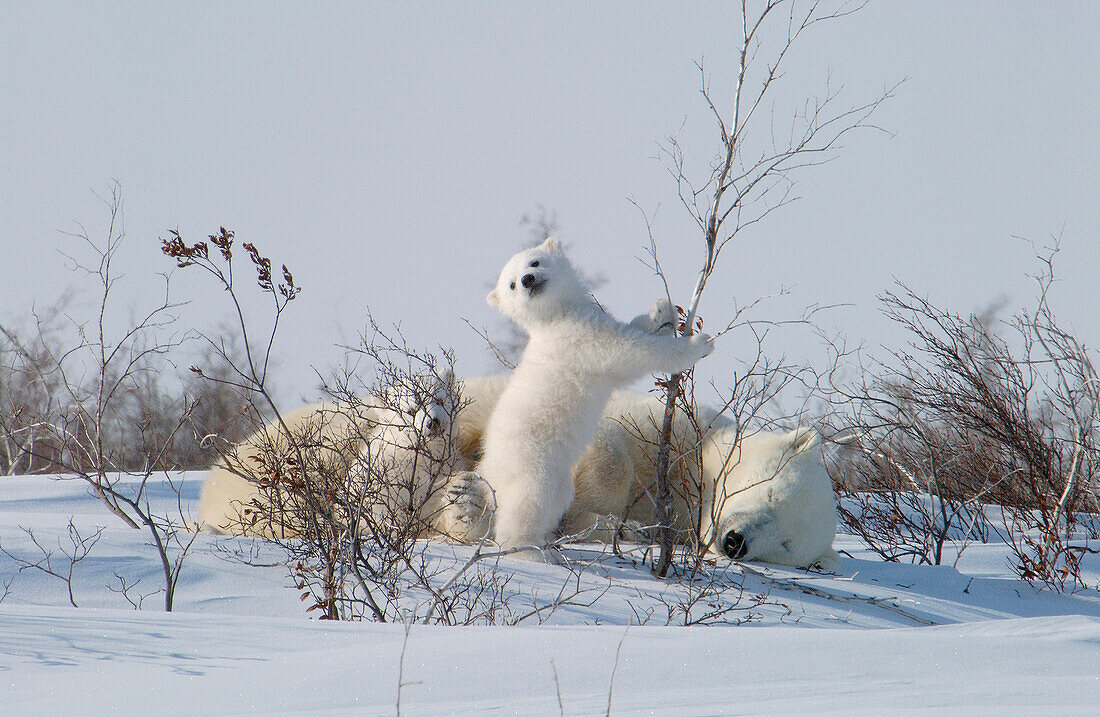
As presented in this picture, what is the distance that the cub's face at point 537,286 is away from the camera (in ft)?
14.6

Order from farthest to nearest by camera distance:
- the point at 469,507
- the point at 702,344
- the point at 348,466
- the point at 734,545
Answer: the point at 734,545 < the point at 348,466 < the point at 469,507 < the point at 702,344

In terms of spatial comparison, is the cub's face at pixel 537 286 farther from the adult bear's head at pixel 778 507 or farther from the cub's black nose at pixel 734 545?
the cub's black nose at pixel 734 545

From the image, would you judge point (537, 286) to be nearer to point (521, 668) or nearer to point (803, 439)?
point (803, 439)

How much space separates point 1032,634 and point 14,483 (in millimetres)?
7224

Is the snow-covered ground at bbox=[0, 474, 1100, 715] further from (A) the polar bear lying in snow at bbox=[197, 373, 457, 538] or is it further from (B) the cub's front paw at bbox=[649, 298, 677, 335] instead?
(B) the cub's front paw at bbox=[649, 298, 677, 335]

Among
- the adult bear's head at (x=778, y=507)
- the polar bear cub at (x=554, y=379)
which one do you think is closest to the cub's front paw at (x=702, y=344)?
the polar bear cub at (x=554, y=379)

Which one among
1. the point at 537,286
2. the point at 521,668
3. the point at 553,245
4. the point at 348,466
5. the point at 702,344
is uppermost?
the point at 553,245

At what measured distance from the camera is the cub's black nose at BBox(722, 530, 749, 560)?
17.0 feet

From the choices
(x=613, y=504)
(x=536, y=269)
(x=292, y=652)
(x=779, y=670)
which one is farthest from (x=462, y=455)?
(x=779, y=670)

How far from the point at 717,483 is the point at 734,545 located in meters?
0.44

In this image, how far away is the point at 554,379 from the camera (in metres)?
4.38

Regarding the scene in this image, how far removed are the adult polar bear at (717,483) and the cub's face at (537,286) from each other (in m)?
0.72


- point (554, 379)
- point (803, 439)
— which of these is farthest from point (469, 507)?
point (803, 439)

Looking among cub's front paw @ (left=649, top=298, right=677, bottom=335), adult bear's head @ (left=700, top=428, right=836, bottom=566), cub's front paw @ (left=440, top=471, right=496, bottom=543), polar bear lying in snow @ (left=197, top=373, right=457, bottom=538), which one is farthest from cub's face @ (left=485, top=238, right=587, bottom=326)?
adult bear's head @ (left=700, top=428, right=836, bottom=566)
